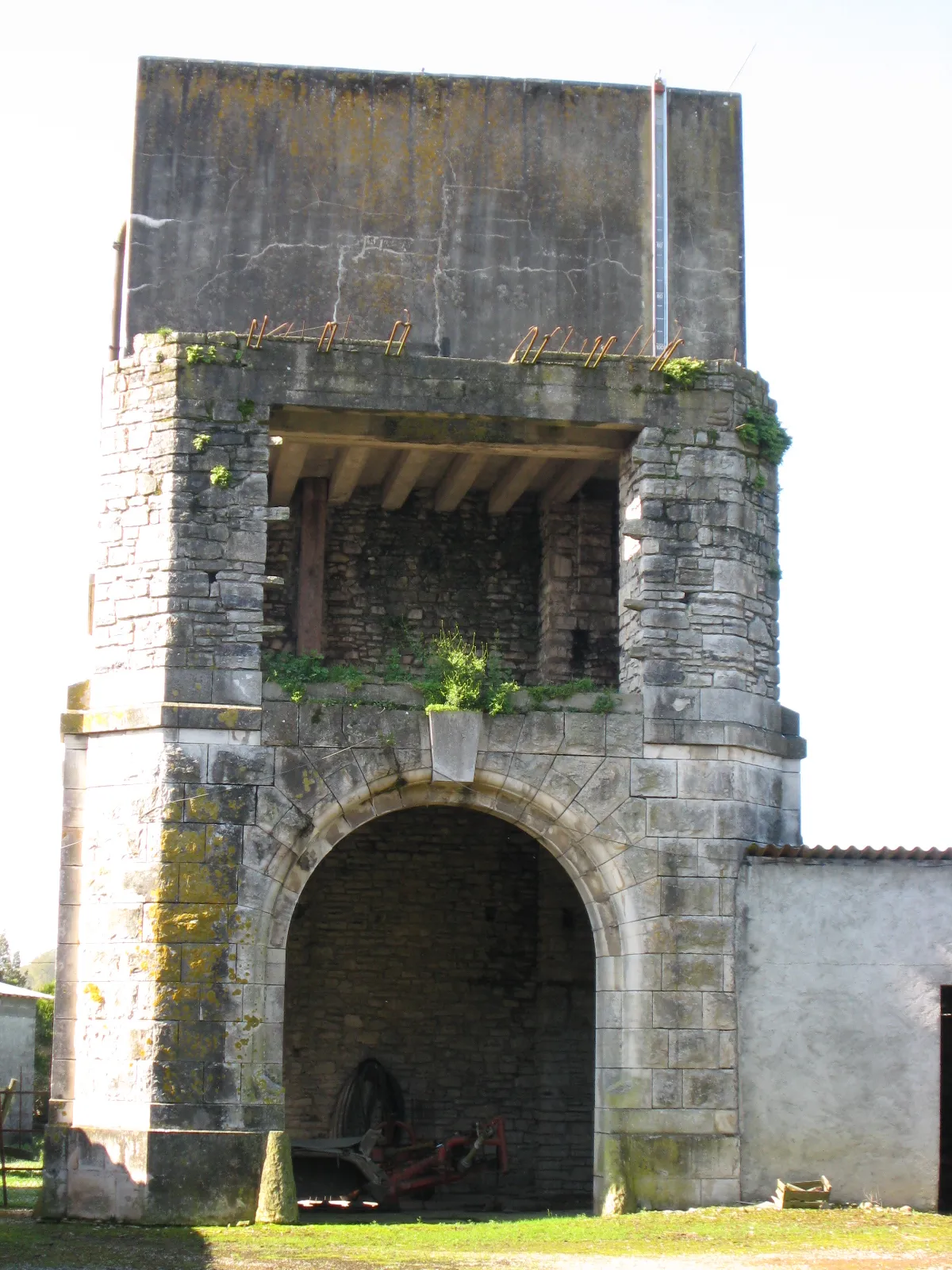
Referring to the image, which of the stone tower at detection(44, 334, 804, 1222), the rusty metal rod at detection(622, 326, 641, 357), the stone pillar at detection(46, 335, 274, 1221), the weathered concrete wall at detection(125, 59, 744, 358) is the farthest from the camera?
the rusty metal rod at detection(622, 326, 641, 357)

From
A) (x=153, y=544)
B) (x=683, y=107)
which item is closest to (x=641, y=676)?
(x=153, y=544)

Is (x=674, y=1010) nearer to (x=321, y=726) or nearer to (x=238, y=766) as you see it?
(x=321, y=726)

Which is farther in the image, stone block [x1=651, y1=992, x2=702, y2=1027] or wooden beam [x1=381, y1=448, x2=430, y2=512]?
wooden beam [x1=381, y1=448, x2=430, y2=512]

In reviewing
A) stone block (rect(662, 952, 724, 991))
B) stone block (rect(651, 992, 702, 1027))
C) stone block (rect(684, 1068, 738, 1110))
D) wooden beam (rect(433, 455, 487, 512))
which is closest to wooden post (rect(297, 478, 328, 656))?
wooden beam (rect(433, 455, 487, 512))

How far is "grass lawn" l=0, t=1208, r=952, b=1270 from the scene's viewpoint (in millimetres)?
9695

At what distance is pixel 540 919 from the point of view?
15664mm

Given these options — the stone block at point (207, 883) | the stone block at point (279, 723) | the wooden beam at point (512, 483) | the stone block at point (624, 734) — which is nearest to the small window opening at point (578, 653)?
the wooden beam at point (512, 483)

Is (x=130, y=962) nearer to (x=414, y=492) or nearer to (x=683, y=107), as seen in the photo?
(x=414, y=492)

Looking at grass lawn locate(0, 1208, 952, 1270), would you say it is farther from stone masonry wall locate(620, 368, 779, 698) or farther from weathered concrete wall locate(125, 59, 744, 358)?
weathered concrete wall locate(125, 59, 744, 358)

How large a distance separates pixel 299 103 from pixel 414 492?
129 inches

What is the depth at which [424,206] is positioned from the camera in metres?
13.3

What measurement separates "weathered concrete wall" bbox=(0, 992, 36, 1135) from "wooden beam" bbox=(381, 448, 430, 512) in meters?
12.0

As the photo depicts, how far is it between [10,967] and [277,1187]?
98.0ft

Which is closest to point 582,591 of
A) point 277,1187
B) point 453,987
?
point 453,987
